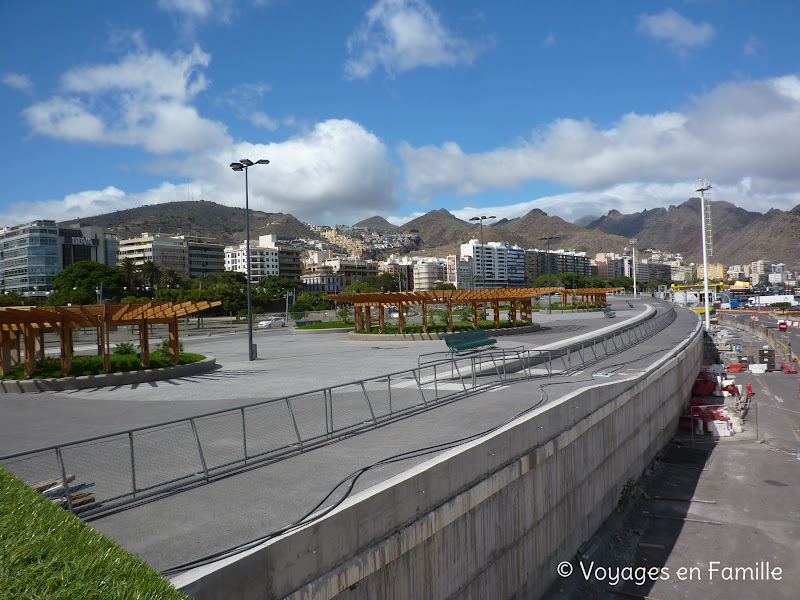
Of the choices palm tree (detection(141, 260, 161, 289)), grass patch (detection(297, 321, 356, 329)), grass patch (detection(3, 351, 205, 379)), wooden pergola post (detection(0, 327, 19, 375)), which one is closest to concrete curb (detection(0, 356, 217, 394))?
grass patch (detection(3, 351, 205, 379))

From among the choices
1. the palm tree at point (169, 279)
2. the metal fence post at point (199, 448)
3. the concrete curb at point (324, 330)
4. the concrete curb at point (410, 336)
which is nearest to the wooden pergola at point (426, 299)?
the concrete curb at point (410, 336)

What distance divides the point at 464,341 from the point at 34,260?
130198 millimetres

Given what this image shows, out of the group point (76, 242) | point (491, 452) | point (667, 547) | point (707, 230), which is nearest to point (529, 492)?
point (491, 452)

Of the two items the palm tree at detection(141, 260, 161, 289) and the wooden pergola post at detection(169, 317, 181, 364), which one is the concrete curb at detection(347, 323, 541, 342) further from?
the palm tree at detection(141, 260, 161, 289)

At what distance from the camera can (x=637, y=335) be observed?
25219 millimetres

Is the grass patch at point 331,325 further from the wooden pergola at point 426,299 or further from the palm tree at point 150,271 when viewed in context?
the palm tree at point 150,271

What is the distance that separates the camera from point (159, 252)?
14462cm

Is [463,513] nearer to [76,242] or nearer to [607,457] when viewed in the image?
[607,457]

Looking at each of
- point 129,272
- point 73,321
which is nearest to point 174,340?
point 73,321

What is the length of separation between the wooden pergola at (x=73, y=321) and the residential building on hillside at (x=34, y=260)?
386 feet

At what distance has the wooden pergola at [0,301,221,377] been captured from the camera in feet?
51.2

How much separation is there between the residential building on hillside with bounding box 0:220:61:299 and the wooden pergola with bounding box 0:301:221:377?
118 m

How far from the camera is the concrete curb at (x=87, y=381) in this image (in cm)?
1558

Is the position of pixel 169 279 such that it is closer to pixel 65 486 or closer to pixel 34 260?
pixel 34 260
